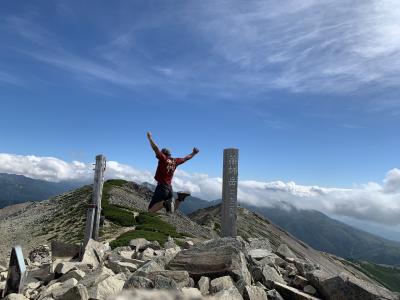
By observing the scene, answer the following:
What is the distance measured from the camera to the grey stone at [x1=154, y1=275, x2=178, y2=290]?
11.6 metres

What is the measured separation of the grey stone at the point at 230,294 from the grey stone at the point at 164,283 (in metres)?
1.22

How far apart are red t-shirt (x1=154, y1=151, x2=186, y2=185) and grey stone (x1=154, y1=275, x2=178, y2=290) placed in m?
6.56

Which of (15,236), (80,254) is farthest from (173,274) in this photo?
(15,236)

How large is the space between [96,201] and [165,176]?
388 centimetres

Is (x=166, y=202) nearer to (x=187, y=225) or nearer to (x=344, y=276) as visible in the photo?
(x=344, y=276)

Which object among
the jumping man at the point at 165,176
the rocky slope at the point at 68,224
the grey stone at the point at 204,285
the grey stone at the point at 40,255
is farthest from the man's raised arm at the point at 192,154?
the rocky slope at the point at 68,224

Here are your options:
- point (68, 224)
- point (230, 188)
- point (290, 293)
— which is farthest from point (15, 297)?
point (68, 224)

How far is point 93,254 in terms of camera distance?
17.4 metres

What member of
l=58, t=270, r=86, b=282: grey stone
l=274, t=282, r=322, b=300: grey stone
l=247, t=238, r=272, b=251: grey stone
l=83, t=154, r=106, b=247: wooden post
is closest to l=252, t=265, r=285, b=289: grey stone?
l=274, t=282, r=322, b=300: grey stone

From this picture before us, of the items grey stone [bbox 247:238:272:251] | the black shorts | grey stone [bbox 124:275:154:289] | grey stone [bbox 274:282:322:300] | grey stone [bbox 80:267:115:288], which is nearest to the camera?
grey stone [bbox 124:275:154:289]

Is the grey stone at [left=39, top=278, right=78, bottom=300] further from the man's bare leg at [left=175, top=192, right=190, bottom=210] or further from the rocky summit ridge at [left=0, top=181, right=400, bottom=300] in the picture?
the man's bare leg at [left=175, top=192, right=190, bottom=210]

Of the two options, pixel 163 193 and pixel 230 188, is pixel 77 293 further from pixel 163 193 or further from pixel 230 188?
pixel 230 188

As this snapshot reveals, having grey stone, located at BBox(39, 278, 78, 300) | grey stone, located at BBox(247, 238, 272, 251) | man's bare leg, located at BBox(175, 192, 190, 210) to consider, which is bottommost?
grey stone, located at BBox(39, 278, 78, 300)

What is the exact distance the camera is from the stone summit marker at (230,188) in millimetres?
17469
